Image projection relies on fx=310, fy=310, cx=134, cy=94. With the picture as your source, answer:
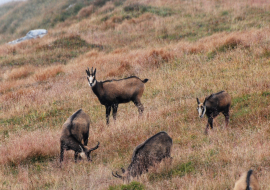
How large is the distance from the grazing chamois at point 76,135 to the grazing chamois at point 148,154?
1027 millimetres

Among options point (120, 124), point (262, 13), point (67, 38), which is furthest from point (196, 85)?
point (67, 38)

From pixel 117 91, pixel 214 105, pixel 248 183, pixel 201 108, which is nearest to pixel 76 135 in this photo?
pixel 117 91

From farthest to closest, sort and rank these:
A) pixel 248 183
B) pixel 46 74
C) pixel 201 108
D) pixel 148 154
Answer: pixel 46 74, pixel 201 108, pixel 148 154, pixel 248 183

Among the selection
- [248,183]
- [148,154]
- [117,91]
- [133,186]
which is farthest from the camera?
[117,91]

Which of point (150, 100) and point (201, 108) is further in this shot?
point (150, 100)

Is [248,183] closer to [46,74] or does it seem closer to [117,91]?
[117,91]

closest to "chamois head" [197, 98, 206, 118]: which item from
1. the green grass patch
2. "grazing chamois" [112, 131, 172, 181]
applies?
"grazing chamois" [112, 131, 172, 181]

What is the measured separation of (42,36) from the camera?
26188 mm

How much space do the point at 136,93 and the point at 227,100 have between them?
9.72 feet

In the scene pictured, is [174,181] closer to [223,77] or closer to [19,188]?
[19,188]

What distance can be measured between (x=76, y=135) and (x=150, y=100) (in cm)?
413

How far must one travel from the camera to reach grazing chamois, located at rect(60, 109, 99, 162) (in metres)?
7.26

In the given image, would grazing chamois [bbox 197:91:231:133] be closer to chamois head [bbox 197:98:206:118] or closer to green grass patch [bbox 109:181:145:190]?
chamois head [bbox 197:98:206:118]

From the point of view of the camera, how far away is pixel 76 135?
7.65 metres
